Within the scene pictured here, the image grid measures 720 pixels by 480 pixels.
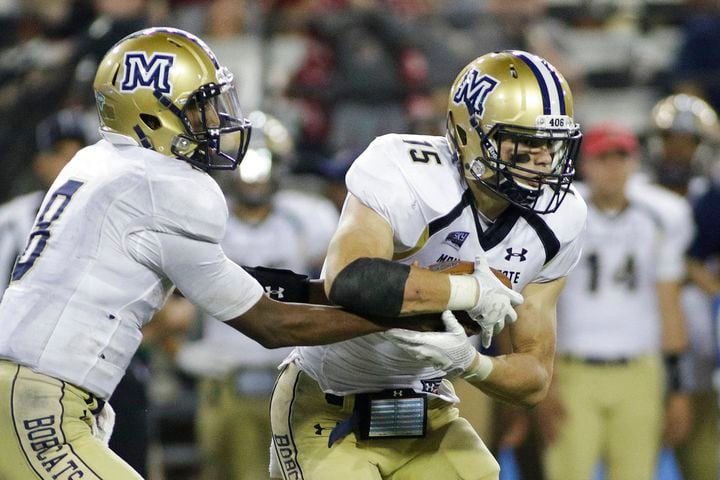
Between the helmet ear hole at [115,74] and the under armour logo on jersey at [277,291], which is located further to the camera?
the under armour logo on jersey at [277,291]

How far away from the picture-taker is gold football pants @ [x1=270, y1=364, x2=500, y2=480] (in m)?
3.54

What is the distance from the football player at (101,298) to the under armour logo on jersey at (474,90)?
71 centimetres

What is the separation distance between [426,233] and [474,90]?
0.45m

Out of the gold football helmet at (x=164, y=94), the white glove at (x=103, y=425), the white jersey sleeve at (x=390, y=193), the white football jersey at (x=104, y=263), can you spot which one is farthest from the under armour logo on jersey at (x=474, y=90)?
the white glove at (x=103, y=425)

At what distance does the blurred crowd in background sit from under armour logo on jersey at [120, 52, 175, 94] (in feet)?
9.63

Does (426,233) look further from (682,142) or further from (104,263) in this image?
(682,142)

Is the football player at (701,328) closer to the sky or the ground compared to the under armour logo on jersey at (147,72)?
closer to the ground

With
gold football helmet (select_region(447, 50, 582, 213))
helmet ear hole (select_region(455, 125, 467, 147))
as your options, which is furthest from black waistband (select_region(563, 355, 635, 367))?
helmet ear hole (select_region(455, 125, 467, 147))

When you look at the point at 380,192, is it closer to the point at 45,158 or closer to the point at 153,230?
the point at 153,230

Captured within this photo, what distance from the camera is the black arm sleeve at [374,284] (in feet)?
10.5

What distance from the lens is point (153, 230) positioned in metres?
3.21

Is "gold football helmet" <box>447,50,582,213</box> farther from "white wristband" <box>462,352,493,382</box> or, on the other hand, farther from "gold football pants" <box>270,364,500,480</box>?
"gold football pants" <box>270,364,500,480</box>

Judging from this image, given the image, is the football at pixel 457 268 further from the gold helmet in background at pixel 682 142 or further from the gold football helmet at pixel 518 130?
the gold helmet in background at pixel 682 142

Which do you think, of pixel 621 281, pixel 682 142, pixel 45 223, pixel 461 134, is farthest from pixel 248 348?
pixel 45 223
